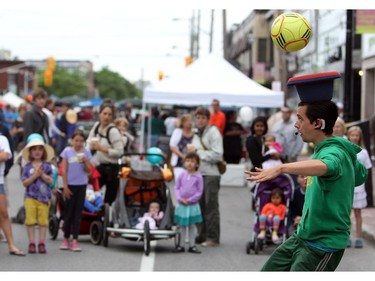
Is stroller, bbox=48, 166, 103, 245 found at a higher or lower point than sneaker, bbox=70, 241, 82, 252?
higher

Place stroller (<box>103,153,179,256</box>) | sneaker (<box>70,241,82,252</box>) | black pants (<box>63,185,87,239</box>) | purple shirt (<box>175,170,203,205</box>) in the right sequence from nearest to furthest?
sneaker (<box>70,241,82,252</box>) → stroller (<box>103,153,179,256</box>) → black pants (<box>63,185,87,239</box>) → purple shirt (<box>175,170,203,205</box>)

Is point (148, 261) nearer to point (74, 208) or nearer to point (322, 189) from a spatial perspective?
point (74, 208)

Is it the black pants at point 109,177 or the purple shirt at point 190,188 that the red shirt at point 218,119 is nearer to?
the black pants at point 109,177

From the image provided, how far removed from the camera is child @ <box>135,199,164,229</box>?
1206 cm

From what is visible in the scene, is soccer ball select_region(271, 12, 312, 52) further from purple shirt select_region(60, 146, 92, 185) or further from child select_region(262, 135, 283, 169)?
child select_region(262, 135, 283, 169)

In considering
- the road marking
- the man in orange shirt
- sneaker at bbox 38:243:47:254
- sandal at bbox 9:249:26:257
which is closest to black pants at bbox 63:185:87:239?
sneaker at bbox 38:243:47:254

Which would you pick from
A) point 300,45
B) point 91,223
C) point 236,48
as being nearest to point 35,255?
point 91,223

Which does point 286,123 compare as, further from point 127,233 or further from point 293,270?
point 293,270

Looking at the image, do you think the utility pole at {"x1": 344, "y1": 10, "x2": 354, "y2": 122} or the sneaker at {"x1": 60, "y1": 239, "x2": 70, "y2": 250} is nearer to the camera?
the sneaker at {"x1": 60, "y1": 239, "x2": 70, "y2": 250}

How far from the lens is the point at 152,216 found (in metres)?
12.2

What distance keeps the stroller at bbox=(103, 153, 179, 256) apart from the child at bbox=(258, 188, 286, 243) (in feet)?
3.46

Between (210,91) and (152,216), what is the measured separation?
9.74 metres

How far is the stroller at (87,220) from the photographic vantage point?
40.7 ft

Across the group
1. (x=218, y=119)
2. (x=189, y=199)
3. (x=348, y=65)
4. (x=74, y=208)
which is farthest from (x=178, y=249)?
(x=218, y=119)
